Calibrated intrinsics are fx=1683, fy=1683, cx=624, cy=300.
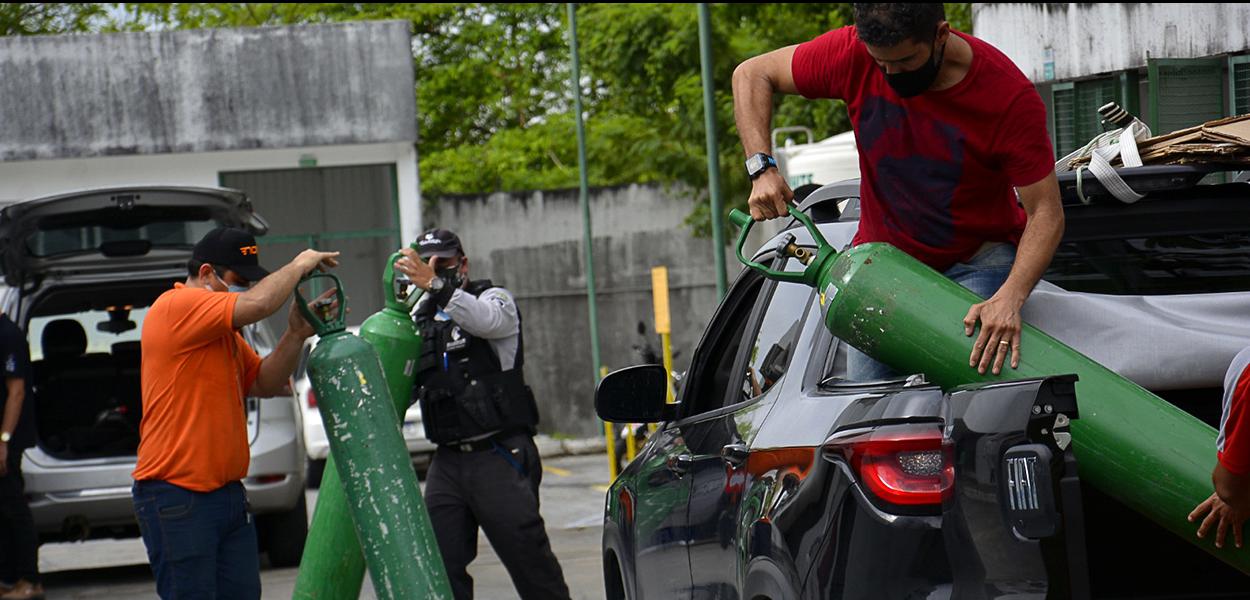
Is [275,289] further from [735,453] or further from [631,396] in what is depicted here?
[735,453]

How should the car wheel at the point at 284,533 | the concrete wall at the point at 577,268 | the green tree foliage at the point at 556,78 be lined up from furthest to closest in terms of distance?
the concrete wall at the point at 577,268 → the green tree foliage at the point at 556,78 → the car wheel at the point at 284,533

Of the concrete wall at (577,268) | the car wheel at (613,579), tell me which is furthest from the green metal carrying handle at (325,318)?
the concrete wall at (577,268)

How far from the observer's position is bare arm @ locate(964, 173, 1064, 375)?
3104 millimetres

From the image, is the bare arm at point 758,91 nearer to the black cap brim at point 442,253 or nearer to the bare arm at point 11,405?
the black cap brim at point 442,253

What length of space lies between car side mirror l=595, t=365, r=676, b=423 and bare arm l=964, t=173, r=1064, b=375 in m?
1.65

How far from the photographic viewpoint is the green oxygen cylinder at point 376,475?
4.80 m

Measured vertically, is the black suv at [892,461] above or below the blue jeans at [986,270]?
below

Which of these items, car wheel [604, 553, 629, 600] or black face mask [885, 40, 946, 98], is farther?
car wheel [604, 553, 629, 600]

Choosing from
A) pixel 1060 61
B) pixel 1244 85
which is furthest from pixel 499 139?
pixel 1244 85

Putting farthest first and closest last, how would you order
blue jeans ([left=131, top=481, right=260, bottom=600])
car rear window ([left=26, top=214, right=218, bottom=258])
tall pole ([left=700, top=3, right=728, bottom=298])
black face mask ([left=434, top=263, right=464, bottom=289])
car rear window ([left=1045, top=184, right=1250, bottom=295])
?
tall pole ([left=700, top=3, right=728, bottom=298])
car rear window ([left=26, top=214, right=218, bottom=258])
black face mask ([left=434, top=263, right=464, bottom=289])
blue jeans ([left=131, top=481, right=260, bottom=600])
car rear window ([left=1045, top=184, right=1250, bottom=295])

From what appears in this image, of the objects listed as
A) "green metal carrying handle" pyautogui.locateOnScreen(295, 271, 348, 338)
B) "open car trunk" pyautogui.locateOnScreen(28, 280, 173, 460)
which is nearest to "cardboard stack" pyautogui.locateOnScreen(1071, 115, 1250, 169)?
"green metal carrying handle" pyautogui.locateOnScreen(295, 271, 348, 338)

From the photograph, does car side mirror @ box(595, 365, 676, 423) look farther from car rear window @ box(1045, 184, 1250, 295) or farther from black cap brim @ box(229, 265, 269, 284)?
black cap brim @ box(229, 265, 269, 284)

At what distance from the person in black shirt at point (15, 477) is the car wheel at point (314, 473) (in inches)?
279

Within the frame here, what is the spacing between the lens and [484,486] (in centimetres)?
702
